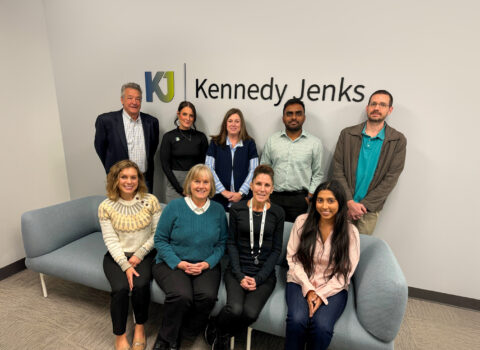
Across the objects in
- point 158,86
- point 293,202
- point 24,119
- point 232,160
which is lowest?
point 293,202

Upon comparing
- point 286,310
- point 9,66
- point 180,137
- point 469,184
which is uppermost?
point 9,66

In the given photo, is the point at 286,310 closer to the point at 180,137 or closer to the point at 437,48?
the point at 180,137

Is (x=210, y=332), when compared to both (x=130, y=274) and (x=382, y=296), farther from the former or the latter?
(x=382, y=296)

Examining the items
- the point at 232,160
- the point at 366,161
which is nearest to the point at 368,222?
the point at 366,161

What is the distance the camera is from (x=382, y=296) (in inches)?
58.1

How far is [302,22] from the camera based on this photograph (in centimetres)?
228

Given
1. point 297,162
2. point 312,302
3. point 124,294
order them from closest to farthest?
point 312,302 → point 124,294 → point 297,162

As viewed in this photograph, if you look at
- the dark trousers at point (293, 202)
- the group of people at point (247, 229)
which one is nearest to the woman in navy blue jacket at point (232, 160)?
the group of people at point (247, 229)

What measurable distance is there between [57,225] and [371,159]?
282 cm

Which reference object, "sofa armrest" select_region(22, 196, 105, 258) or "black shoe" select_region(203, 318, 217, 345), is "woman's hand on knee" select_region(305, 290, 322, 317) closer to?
"black shoe" select_region(203, 318, 217, 345)

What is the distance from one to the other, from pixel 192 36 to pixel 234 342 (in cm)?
279

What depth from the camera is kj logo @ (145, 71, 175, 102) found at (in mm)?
2803

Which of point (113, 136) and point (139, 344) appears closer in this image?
point (139, 344)

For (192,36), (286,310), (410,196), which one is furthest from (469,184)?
(192,36)
